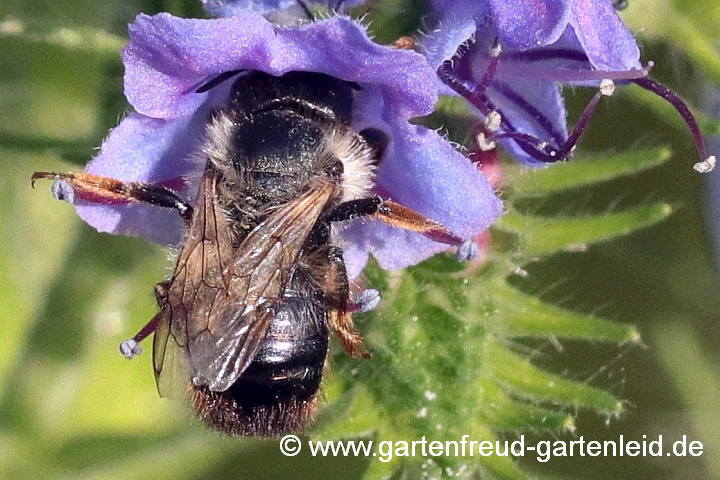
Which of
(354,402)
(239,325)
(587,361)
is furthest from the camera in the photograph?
(587,361)

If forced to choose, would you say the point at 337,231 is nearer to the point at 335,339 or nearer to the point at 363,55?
the point at 335,339

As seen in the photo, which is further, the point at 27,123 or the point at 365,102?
the point at 27,123

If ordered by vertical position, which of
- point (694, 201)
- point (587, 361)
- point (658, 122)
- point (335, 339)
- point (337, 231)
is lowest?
point (587, 361)

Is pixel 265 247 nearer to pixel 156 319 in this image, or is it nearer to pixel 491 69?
pixel 156 319

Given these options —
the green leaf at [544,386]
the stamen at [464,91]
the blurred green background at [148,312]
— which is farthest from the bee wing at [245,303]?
the blurred green background at [148,312]

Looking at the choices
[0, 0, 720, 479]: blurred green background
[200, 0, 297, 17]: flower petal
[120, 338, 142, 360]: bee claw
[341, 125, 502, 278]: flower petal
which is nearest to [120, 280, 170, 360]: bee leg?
[120, 338, 142, 360]: bee claw

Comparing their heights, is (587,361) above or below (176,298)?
below

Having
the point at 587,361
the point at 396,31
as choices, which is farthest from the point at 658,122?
the point at 396,31

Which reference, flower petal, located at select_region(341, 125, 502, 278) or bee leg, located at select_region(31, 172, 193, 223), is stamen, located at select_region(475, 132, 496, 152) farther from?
bee leg, located at select_region(31, 172, 193, 223)
